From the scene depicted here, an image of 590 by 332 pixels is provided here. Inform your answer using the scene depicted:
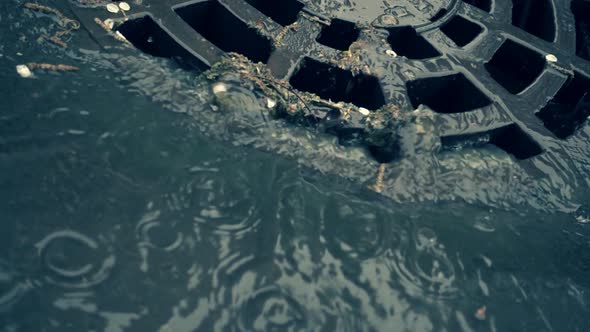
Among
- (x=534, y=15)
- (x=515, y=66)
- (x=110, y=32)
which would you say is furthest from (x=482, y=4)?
(x=110, y=32)

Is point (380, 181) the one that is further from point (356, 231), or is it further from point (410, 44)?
point (410, 44)

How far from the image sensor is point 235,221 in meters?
1.34

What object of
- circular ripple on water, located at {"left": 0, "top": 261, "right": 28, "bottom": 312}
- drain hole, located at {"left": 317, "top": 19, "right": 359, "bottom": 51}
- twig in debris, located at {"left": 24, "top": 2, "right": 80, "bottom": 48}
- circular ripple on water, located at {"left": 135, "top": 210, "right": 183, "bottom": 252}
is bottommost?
circular ripple on water, located at {"left": 0, "top": 261, "right": 28, "bottom": 312}

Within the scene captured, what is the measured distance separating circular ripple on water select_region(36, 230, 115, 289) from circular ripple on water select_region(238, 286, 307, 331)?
11.7 inches

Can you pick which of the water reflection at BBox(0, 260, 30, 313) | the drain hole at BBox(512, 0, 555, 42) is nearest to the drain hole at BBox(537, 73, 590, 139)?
the drain hole at BBox(512, 0, 555, 42)

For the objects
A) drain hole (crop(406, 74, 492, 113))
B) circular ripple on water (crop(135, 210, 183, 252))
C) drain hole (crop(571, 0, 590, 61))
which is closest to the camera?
circular ripple on water (crop(135, 210, 183, 252))

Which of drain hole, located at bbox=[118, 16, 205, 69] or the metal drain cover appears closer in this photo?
drain hole, located at bbox=[118, 16, 205, 69]

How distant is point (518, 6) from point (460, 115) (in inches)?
34.6

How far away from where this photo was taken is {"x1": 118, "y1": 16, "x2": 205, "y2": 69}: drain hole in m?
1.64

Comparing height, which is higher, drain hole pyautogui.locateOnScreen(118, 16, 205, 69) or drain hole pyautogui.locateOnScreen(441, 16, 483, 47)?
drain hole pyautogui.locateOnScreen(441, 16, 483, 47)

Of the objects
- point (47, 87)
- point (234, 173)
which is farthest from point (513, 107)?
point (47, 87)

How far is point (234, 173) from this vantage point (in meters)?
1.43

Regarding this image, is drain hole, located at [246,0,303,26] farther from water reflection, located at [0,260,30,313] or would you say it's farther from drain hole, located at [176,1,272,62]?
water reflection, located at [0,260,30,313]

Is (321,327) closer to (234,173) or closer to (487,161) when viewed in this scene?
(234,173)
